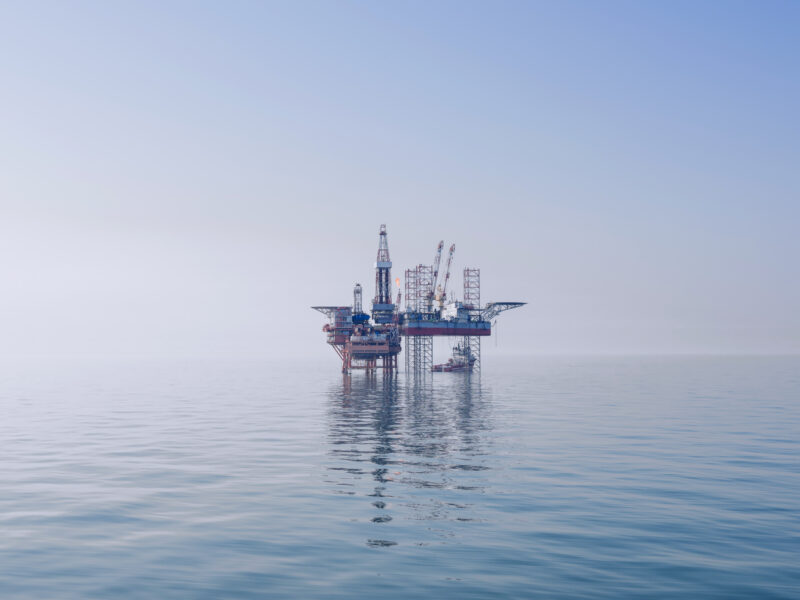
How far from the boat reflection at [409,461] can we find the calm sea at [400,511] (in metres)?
0.17

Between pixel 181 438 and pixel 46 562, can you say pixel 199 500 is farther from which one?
pixel 181 438

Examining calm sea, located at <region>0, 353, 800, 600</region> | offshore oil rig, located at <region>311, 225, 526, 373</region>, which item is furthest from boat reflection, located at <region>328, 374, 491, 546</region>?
offshore oil rig, located at <region>311, 225, 526, 373</region>

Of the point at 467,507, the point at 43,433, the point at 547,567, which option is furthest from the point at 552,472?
the point at 43,433

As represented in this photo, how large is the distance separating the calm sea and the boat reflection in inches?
6.5

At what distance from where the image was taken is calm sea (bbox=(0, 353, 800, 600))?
711 inches

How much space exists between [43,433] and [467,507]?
1569 inches

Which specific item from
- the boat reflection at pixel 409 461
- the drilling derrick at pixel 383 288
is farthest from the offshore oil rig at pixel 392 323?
the boat reflection at pixel 409 461

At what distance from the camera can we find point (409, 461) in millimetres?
38750

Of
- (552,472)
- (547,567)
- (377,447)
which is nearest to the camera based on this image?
(547,567)

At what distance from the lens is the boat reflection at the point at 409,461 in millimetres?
25625

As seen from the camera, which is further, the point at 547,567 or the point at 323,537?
the point at 323,537

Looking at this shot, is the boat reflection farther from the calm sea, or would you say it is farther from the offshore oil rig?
the offshore oil rig

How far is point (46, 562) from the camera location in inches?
770

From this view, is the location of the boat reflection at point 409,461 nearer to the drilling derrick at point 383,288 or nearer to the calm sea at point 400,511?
the calm sea at point 400,511
